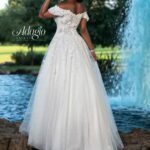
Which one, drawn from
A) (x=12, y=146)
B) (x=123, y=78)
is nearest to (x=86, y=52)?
(x=12, y=146)

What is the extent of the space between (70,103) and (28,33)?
2735 millimetres

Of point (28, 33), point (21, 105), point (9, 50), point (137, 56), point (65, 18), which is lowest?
point (21, 105)

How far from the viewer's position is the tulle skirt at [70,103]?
11.0ft

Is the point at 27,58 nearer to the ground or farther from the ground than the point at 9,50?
nearer to the ground

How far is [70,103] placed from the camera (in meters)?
3.36

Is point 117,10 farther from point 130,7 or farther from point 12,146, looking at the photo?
point 12,146

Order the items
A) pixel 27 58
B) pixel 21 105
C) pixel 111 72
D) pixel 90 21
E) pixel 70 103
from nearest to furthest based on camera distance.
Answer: pixel 70 103 → pixel 21 105 → pixel 27 58 → pixel 90 21 → pixel 111 72

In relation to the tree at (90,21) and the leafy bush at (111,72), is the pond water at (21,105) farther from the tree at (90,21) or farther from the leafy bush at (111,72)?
the leafy bush at (111,72)

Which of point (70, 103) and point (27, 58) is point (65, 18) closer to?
point (70, 103)

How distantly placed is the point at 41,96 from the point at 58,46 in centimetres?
36

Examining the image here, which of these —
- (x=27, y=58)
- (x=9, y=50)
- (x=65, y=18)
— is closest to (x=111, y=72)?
(x=27, y=58)

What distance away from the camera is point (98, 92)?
3428 millimetres

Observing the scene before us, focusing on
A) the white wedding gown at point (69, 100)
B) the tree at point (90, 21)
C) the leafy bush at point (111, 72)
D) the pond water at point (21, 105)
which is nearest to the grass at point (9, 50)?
the tree at point (90, 21)

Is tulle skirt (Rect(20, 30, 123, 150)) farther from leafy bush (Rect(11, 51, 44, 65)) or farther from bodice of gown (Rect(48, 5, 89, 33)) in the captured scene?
leafy bush (Rect(11, 51, 44, 65))
